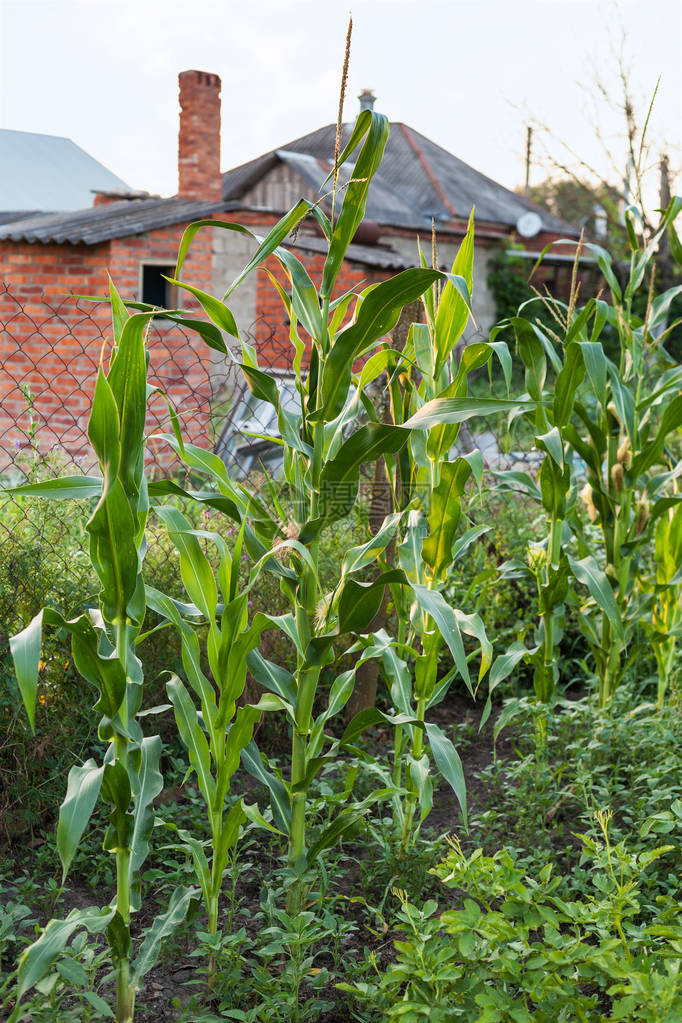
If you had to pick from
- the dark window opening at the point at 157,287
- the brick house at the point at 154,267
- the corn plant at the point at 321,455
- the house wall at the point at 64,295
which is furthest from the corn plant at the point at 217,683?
the dark window opening at the point at 157,287

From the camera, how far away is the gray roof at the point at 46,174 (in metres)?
18.1

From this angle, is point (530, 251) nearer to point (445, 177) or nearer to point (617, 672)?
point (445, 177)

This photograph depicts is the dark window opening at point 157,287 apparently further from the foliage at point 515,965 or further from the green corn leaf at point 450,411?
the foliage at point 515,965

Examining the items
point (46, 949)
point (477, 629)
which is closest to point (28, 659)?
point (46, 949)

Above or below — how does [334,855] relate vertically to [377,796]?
below

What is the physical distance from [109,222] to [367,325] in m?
8.53

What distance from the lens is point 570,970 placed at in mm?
1784

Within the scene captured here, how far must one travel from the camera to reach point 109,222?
32.3ft

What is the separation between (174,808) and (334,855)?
1.59 ft

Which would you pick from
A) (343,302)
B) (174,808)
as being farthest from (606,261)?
(174,808)

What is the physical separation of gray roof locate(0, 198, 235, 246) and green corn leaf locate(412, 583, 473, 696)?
312 inches

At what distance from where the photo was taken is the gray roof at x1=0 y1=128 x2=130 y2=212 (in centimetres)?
1814

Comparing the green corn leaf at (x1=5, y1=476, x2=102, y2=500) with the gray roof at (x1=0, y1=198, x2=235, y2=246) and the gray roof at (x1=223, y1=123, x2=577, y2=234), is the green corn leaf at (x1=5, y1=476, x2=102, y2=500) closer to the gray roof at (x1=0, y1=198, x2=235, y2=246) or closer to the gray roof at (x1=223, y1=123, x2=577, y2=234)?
the gray roof at (x1=0, y1=198, x2=235, y2=246)

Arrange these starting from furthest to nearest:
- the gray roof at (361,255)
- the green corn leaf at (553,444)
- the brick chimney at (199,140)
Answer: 1. the brick chimney at (199,140)
2. the gray roof at (361,255)
3. the green corn leaf at (553,444)
